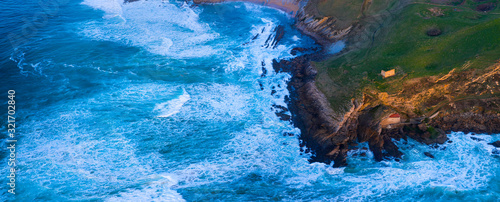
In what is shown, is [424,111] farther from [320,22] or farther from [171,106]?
[171,106]

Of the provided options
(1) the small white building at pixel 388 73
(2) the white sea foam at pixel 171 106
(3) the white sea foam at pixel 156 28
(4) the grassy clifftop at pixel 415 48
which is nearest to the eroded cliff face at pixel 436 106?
Answer: (4) the grassy clifftop at pixel 415 48

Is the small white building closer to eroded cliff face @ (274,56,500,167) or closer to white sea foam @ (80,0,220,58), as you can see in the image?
eroded cliff face @ (274,56,500,167)

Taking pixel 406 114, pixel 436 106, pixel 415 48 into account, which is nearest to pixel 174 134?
pixel 406 114

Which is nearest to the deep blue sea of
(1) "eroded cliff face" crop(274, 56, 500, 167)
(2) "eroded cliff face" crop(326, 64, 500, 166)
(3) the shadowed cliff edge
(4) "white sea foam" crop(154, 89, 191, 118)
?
(4) "white sea foam" crop(154, 89, 191, 118)

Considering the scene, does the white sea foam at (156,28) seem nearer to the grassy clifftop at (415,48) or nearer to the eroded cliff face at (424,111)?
the grassy clifftop at (415,48)

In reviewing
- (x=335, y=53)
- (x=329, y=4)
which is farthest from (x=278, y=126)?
(x=329, y=4)

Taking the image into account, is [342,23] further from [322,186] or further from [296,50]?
[322,186]
